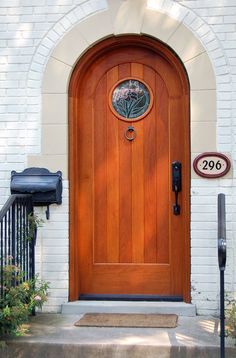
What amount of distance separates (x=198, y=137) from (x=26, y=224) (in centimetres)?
173

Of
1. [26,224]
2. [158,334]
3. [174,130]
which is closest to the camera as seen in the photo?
[158,334]

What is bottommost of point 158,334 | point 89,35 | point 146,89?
point 158,334

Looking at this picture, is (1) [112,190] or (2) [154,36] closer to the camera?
(2) [154,36]

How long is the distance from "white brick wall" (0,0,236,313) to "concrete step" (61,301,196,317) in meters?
0.11

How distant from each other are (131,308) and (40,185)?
140cm

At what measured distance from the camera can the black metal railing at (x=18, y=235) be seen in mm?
4562

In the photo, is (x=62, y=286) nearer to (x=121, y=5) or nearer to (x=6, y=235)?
(x=6, y=235)

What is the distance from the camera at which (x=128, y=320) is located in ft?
16.1

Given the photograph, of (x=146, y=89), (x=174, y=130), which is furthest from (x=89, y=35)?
(x=174, y=130)

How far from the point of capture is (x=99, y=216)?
18.1 ft

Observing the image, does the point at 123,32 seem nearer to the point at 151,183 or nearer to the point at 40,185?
the point at 151,183

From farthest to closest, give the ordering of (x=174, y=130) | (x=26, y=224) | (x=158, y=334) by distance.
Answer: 1. (x=174, y=130)
2. (x=26, y=224)
3. (x=158, y=334)

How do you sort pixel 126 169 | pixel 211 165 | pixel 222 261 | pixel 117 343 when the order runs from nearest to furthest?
pixel 222 261, pixel 117 343, pixel 211 165, pixel 126 169

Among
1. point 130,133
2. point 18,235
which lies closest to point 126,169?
point 130,133
